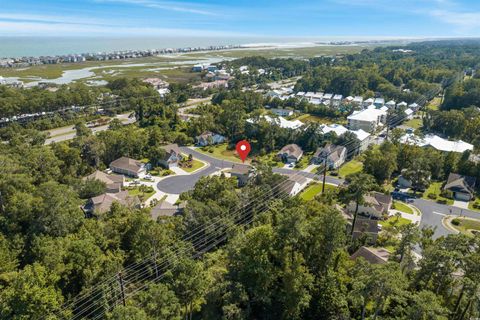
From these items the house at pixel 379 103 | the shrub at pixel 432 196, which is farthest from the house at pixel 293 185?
the house at pixel 379 103

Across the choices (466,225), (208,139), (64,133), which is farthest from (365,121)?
(64,133)

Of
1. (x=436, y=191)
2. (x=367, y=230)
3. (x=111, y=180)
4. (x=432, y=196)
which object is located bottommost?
(x=436, y=191)

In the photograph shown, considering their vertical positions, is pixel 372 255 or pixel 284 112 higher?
pixel 372 255

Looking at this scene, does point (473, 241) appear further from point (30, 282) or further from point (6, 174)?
point (6, 174)

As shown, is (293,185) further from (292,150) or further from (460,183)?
(460,183)

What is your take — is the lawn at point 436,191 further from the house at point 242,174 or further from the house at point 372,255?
the house at point 242,174
